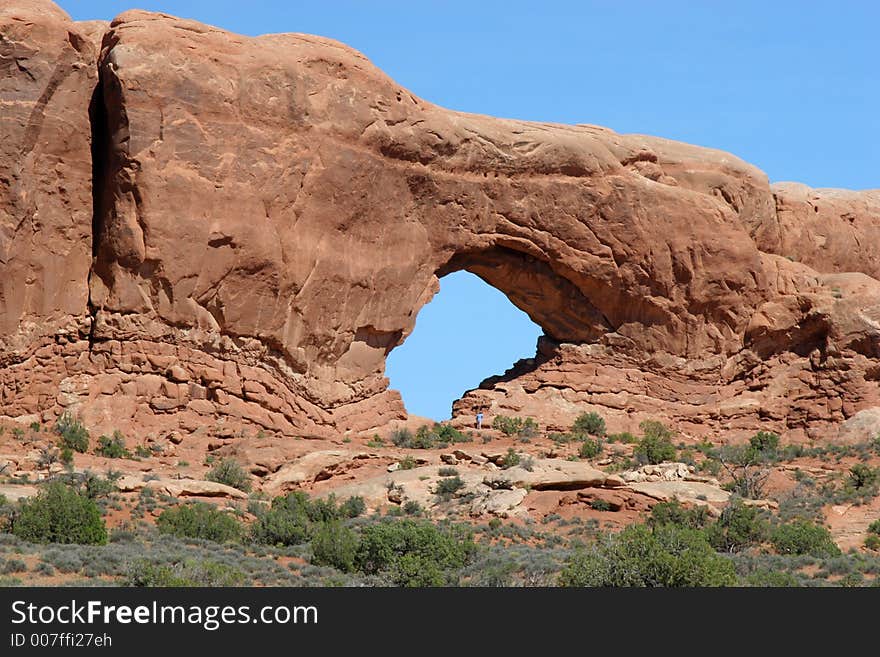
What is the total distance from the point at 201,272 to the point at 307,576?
430 inches

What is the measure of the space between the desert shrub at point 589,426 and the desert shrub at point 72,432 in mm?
11604

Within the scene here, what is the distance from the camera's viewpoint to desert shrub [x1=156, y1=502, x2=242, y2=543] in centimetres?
2367

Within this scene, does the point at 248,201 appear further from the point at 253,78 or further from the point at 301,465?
the point at 301,465

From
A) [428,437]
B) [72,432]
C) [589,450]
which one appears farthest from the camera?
[428,437]

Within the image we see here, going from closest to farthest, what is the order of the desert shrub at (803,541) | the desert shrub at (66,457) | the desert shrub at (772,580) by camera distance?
the desert shrub at (772,580) < the desert shrub at (803,541) < the desert shrub at (66,457)

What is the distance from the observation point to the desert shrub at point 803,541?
25047 millimetres

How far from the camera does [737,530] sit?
2589 cm

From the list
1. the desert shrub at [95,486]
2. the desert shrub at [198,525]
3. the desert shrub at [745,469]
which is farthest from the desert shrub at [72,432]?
the desert shrub at [745,469]

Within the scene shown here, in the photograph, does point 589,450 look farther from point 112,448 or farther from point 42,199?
point 42,199

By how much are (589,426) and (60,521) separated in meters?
15.7

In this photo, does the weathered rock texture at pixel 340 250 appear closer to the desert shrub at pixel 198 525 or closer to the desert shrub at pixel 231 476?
the desert shrub at pixel 231 476

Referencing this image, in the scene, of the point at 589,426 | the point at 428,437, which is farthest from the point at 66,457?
the point at 589,426

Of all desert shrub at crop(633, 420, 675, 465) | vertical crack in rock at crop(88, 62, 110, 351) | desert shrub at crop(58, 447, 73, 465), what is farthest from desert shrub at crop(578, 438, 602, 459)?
desert shrub at crop(58, 447, 73, 465)

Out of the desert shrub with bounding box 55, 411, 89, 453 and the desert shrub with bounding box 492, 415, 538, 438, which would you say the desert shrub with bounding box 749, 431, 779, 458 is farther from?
the desert shrub with bounding box 55, 411, 89, 453
